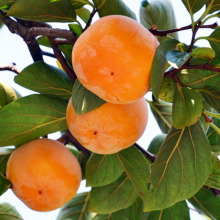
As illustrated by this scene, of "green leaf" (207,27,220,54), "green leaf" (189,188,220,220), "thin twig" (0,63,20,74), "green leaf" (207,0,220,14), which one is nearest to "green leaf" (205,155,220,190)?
"green leaf" (189,188,220,220)

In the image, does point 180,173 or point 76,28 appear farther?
point 76,28

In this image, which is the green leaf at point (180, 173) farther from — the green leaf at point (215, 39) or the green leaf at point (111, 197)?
the green leaf at point (111, 197)

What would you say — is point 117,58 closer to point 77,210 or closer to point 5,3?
point 5,3

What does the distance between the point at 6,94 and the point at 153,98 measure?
579mm

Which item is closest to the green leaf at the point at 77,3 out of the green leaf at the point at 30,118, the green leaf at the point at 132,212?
the green leaf at the point at 30,118

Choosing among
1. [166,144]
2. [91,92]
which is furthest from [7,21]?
[166,144]

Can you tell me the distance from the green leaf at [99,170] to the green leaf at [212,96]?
47 centimetres

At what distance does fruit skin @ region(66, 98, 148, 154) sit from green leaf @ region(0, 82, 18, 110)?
0.43 m

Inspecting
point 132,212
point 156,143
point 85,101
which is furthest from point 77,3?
point 132,212

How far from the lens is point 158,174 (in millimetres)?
1495

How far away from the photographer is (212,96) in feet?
4.89

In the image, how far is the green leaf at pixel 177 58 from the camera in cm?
120

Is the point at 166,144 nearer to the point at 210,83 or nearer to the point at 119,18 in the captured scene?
the point at 210,83

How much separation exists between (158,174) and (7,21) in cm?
69
